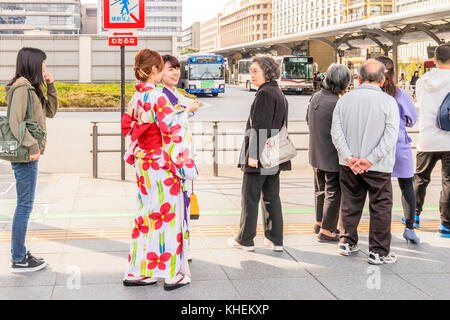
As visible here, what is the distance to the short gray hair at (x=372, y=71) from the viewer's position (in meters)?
5.17

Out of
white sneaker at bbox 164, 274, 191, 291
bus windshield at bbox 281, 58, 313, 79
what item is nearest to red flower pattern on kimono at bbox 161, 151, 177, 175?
white sneaker at bbox 164, 274, 191, 291

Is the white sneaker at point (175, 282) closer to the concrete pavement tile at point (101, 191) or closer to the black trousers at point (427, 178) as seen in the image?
the black trousers at point (427, 178)

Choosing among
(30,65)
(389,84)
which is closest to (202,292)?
(30,65)

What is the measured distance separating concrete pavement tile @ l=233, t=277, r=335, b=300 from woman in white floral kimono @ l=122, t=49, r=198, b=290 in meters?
0.45

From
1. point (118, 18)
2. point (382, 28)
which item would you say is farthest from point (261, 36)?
point (118, 18)

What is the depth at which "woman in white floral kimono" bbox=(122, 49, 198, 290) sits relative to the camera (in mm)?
4266

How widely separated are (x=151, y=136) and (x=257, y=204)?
151cm

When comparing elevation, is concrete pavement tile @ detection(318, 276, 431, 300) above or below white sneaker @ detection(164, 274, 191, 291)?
below

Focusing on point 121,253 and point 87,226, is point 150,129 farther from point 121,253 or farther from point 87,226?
point 87,226

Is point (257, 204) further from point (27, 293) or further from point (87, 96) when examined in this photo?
point (87, 96)

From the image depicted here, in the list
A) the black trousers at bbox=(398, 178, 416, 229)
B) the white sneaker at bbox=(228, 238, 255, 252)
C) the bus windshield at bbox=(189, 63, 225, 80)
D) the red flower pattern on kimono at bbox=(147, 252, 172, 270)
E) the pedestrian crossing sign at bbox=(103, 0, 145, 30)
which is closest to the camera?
the red flower pattern on kimono at bbox=(147, 252, 172, 270)

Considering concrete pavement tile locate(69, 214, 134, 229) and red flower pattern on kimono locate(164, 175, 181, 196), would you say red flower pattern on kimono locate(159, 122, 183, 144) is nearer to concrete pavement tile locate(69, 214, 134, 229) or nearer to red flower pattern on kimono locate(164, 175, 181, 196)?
red flower pattern on kimono locate(164, 175, 181, 196)

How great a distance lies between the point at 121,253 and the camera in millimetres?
5379

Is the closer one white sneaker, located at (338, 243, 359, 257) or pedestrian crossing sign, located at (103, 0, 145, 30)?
white sneaker, located at (338, 243, 359, 257)
